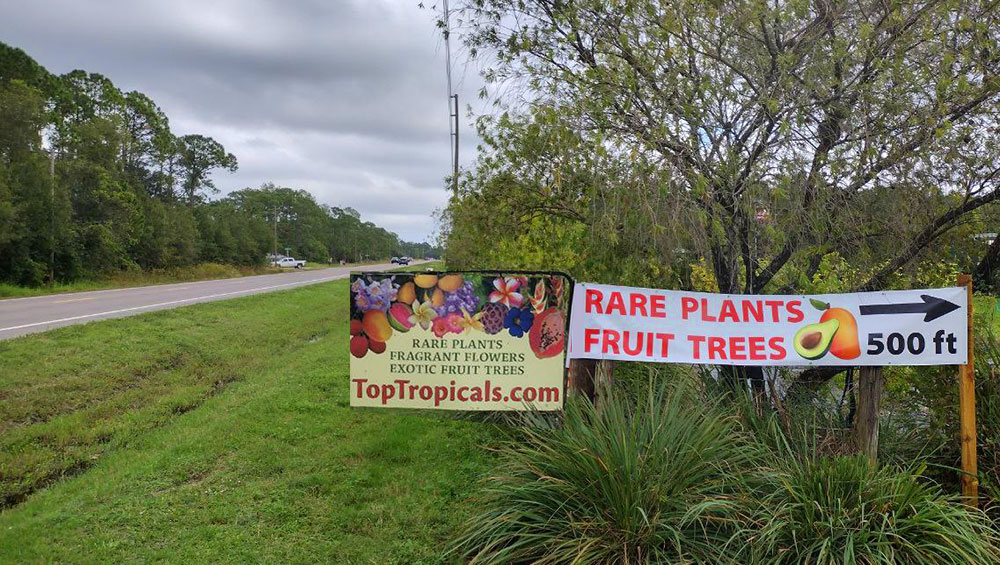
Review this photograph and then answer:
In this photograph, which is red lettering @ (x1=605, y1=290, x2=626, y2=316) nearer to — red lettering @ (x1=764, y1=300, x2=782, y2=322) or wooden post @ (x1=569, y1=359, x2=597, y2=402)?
wooden post @ (x1=569, y1=359, x2=597, y2=402)

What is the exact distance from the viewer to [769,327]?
446cm

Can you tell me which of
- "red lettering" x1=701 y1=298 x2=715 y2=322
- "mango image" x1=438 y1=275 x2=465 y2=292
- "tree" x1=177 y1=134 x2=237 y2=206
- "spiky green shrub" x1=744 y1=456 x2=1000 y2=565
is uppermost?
"tree" x1=177 y1=134 x2=237 y2=206

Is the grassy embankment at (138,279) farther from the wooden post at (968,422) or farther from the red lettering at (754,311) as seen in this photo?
the wooden post at (968,422)

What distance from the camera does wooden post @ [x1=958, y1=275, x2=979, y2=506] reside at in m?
3.89

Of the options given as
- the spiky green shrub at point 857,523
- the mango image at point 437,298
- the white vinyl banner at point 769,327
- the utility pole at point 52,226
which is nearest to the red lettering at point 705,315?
the white vinyl banner at point 769,327

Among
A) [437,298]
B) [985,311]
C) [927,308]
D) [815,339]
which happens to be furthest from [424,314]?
[985,311]

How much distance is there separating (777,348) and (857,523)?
1440 millimetres

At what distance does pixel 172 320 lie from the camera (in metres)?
14.5

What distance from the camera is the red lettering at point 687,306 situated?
4535mm

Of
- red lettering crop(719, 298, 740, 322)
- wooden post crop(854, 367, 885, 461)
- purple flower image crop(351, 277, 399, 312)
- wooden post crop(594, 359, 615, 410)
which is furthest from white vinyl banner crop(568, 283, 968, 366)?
purple flower image crop(351, 277, 399, 312)

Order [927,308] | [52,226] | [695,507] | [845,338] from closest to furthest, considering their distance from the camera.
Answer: [695,507], [927,308], [845,338], [52,226]

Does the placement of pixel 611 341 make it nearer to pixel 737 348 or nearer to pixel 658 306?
pixel 658 306

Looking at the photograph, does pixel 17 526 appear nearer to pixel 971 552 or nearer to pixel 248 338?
pixel 971 552

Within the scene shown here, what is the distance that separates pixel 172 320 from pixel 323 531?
12301 millimetres
